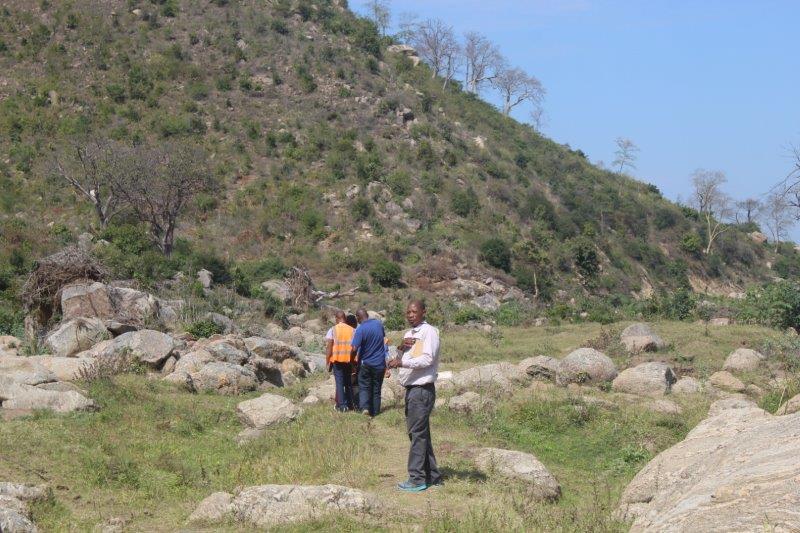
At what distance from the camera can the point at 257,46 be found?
1821 inches

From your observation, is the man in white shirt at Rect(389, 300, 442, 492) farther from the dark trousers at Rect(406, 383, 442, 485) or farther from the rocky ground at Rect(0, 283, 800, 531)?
the rocky ground at Rect(0, 283, 800, 531)

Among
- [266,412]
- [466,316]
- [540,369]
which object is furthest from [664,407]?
[466,316]

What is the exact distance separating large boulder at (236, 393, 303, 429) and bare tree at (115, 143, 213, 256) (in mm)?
19888

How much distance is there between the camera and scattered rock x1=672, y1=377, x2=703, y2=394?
1366cm

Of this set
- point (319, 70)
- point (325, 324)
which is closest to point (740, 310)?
point (325, 324)

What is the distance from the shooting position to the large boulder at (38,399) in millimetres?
10516

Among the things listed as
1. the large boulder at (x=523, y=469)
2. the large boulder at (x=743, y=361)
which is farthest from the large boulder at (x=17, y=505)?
the large boulder at (x=743, y=361)

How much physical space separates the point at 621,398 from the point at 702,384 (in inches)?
71.1

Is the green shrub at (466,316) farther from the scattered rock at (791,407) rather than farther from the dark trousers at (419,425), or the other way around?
the dark trousers at (419,425)

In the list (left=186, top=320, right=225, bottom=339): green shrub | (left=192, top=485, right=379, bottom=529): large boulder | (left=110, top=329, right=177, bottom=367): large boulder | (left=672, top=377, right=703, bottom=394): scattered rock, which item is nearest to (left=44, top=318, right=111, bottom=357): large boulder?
(left=110, top=329, right=177, bottom=367): large boulder

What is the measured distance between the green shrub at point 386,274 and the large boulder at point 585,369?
18.6 m

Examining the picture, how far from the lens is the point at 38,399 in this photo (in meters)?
10.6

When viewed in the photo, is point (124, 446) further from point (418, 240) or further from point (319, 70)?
point (319, 70)

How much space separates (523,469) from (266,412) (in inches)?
164
